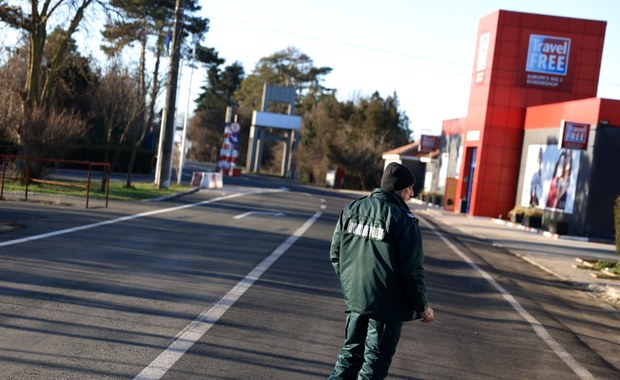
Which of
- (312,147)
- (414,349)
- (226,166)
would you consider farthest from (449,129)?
(414,349)

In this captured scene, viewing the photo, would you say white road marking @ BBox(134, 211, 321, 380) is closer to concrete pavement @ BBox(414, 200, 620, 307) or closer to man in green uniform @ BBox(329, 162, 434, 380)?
man in green uniform @ BBox(329, 162, 434, 380)

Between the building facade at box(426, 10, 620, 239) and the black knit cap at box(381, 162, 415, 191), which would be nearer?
the black knit cap at box(381, 162, 415, 191)

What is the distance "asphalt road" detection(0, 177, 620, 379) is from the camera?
7.11m

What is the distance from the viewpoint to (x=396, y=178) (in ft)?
19.0

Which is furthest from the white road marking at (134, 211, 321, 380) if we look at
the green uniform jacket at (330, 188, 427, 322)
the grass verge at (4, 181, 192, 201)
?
the grass verge at (4, 181, 192, 201)

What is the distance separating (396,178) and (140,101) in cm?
2849

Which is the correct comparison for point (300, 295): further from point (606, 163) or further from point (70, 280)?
point (606, 163)

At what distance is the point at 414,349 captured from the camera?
28.0 ft

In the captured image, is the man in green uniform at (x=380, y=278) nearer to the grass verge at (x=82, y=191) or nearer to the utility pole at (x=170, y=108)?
the grass verge at (x=82, y=191)

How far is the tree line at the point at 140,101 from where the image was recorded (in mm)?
30047

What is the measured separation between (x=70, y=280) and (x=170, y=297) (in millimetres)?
1457

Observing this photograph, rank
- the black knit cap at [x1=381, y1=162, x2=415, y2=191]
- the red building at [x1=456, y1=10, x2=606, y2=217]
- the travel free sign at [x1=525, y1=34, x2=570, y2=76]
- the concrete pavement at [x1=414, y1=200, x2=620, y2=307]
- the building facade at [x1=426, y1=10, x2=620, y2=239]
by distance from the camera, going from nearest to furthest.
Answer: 1. the black knit cap at [x1=381, y1=162, x2=415, y2=191]
2. the concrete pavement at [x1=414, y1=200, x2=620, y2=307]
3. the building facade at [x1=426, y1=10, x2=620, y2=239]
4. the red building at [x1=456, y1=10, x2=606, y2=217]
5. the travel free sign at [x1=525, y1=34, x2=570, y2=76]

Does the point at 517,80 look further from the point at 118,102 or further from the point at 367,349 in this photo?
the point at 367,349

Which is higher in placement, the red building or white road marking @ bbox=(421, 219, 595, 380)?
the red building
